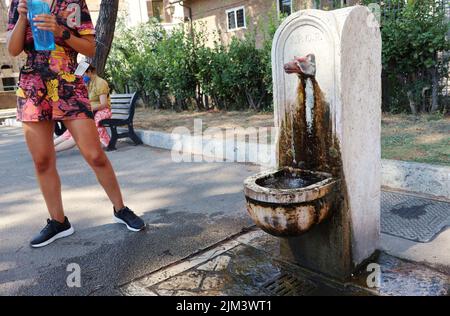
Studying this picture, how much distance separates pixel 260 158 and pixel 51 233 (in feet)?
9.32

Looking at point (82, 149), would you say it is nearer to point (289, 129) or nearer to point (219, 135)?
point (289, 129)

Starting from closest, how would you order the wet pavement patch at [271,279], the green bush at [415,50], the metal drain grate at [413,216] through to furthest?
the wet pavement patch at [271,279], the metal drain grate at [413,216], the green bush at [415,50]

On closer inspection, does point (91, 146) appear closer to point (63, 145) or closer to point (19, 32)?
point (19, 32)

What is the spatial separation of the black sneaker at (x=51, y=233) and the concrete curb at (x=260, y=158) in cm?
265

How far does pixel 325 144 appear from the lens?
2398 mm

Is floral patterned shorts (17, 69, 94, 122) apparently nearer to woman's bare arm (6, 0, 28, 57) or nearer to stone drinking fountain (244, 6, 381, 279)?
woman's bare arm (6, 0, 28, 57)

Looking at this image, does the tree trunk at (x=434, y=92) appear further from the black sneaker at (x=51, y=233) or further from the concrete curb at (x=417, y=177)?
the black sneaker at (x=51, y=233)

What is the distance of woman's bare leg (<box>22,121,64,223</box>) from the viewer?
291cm

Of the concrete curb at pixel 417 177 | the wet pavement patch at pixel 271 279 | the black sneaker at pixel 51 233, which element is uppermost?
the concrete curb at pixel 417 177

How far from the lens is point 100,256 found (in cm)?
297

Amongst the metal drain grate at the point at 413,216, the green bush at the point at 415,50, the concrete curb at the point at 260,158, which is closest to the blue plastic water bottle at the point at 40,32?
the metal drain grate at the point at 413,216

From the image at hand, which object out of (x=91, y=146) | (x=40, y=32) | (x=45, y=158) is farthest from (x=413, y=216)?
(x=40, y=32)

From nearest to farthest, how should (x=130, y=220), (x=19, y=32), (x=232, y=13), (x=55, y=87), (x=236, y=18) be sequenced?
(x=19, y=32) < (x=55, y=87) < (x=130, y=220) < (x=236, y=18) < (x=232, y=13)

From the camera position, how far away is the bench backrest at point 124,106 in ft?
23.6
